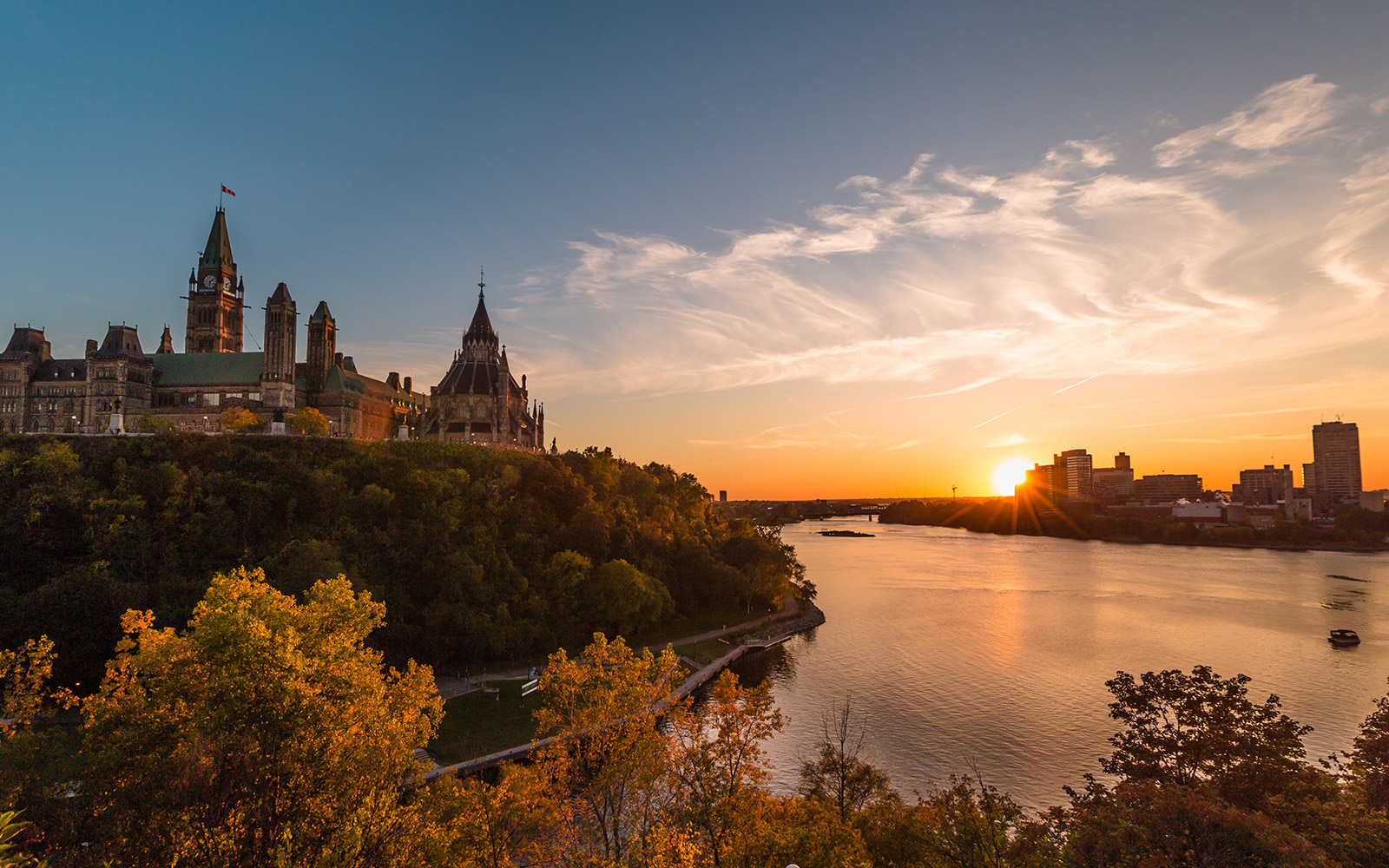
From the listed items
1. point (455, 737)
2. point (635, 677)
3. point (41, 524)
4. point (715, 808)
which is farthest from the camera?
point (41, 524)

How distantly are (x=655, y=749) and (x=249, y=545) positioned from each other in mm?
44546

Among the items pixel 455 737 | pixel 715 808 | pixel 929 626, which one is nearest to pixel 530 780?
pixel 715 808

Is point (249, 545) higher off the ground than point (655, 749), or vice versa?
point (249, 545)

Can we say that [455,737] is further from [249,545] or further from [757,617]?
[757,617]

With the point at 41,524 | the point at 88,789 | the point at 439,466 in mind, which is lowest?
the point at 88,789

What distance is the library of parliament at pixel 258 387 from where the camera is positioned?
74312 millimetres

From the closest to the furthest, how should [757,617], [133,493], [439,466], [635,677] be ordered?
[635,677]
[133,493]
[439,466]
[757,617]

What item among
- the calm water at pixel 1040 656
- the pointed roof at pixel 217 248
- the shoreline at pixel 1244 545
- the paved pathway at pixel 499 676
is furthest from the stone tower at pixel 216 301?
the shoreline at pixel 1244 545

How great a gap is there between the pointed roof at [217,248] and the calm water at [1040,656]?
314 feet

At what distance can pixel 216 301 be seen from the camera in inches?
3649

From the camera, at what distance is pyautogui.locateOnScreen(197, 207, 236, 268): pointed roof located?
9456cm

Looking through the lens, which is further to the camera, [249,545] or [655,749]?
[249,545]

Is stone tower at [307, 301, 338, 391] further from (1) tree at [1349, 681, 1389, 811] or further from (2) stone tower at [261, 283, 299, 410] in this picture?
(1) tree at [1349, 681, 1389, 811]

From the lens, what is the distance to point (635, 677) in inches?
923
